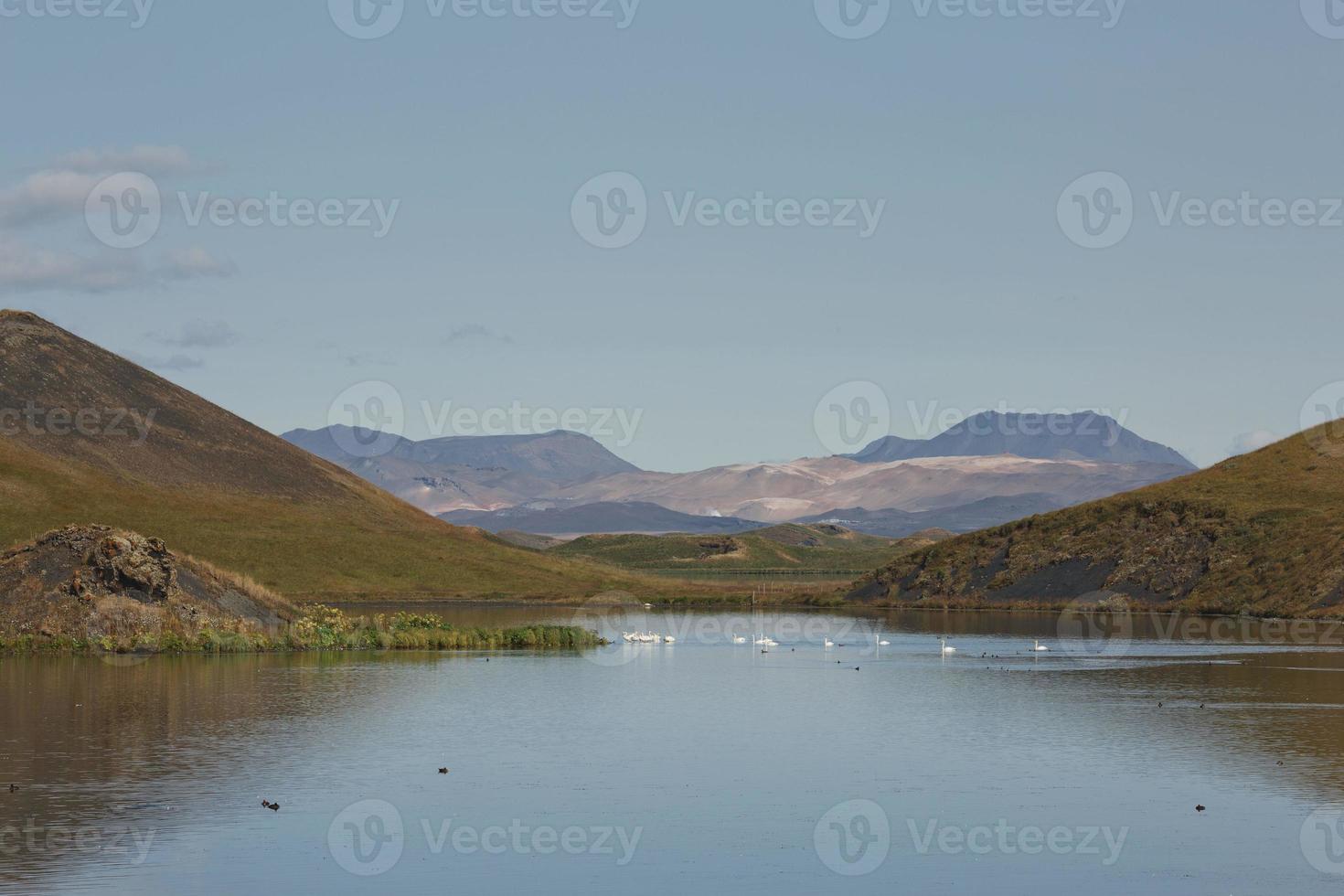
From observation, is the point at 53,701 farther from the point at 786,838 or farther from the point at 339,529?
the point at 339,529

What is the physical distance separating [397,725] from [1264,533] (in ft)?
326

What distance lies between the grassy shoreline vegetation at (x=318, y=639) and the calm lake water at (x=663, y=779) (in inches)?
198

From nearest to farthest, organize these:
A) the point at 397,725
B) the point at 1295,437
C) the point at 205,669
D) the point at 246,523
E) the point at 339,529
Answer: the point at 397,725, the point at 205,669, the point at 1295,437, the point at 246,523, the point at 339,529

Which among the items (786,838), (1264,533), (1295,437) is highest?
(1295,437)

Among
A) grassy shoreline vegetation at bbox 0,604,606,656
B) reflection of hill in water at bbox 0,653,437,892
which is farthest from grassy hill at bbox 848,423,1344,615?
reflection of hill in water at bbox 0,653,437,892

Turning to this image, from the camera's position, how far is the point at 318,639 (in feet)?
255

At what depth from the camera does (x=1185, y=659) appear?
75.8m

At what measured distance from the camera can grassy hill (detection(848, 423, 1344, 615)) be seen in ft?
391

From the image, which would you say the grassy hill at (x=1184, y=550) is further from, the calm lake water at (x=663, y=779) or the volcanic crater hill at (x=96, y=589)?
the volcanic crater hill at (x=96, y=589)

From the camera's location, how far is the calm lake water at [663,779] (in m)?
27.8

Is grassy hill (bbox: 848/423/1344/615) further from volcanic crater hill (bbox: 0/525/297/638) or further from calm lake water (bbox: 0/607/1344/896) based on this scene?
volcanic crater hill (bbox: 0/525/297/638)

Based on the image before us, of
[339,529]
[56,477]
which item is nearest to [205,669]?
[56,477]

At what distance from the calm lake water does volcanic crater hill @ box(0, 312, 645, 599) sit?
8837 centimetres

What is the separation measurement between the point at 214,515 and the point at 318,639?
3918 inches
